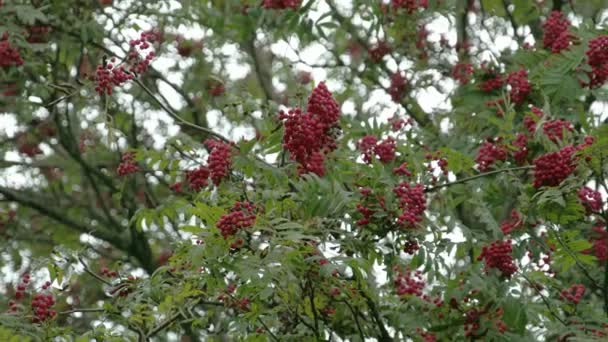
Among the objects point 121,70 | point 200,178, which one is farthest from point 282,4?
point 121,70

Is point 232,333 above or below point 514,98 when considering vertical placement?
below

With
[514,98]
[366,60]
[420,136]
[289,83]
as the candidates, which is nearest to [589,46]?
[514,98]

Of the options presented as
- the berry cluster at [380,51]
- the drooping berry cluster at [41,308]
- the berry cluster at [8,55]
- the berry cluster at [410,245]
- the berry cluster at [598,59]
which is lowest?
the drooping berry cluster at [41,308]

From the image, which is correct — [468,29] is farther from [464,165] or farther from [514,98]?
[464,165]

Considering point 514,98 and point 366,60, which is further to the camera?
point 366,60

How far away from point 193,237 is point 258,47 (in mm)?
5514

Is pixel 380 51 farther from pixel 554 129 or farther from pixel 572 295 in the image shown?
pixel 554 129

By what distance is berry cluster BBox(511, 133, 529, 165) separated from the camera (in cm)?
462

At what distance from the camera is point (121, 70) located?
4.05m

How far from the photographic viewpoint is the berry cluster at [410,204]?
3876 millimetres

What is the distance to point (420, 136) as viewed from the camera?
19.9ft

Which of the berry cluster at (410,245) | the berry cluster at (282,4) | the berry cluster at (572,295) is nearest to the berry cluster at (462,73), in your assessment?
the berry cluster at (282,4)

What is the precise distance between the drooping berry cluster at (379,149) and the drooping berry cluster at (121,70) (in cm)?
119

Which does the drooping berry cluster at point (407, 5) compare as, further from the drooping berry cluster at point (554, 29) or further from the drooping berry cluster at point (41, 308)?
the drooping berry cluster at point (41, 308)
